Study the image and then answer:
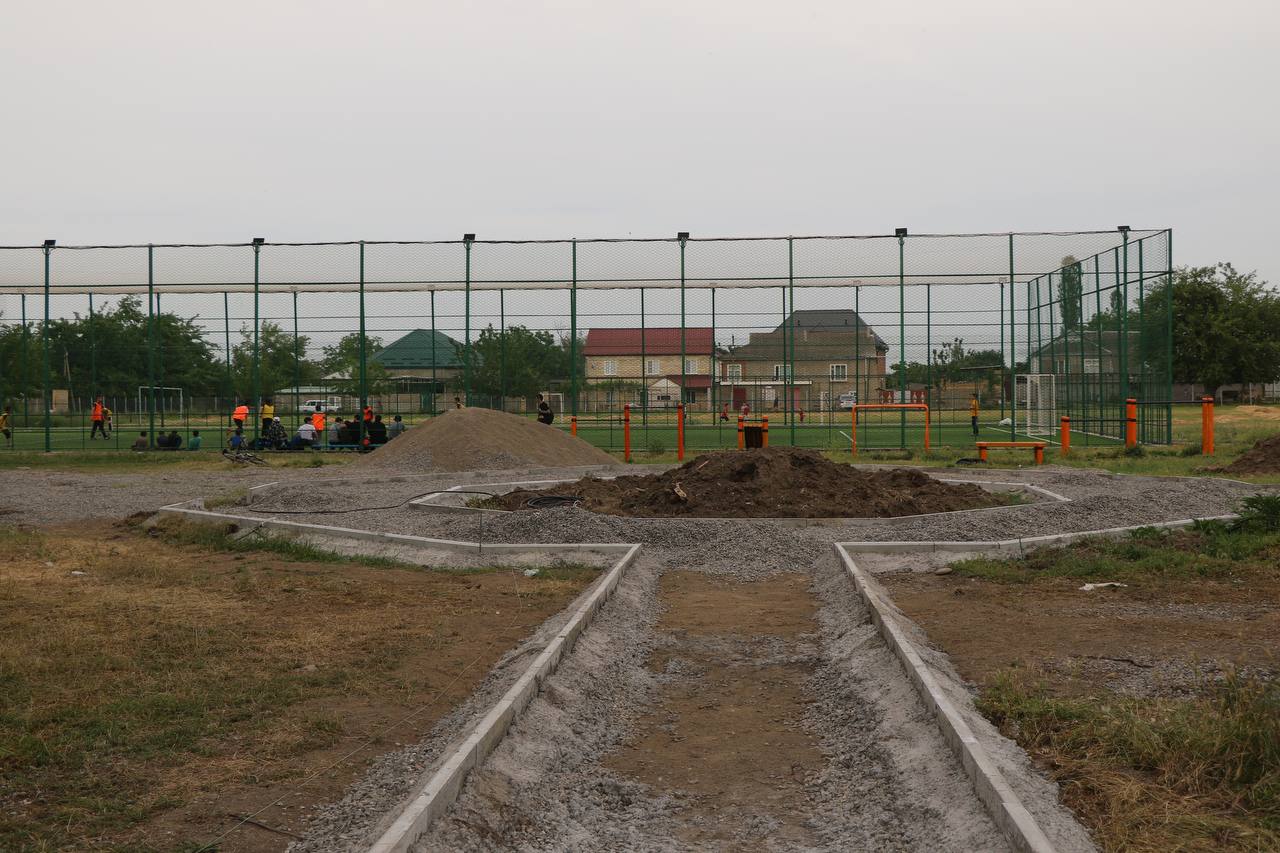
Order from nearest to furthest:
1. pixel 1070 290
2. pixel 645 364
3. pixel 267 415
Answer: pixel 1070 290
pixel 645 364
pixel 267 415

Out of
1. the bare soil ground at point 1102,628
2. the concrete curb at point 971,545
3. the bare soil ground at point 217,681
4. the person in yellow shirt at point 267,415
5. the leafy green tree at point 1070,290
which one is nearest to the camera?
the bare soil ground at point 217,681

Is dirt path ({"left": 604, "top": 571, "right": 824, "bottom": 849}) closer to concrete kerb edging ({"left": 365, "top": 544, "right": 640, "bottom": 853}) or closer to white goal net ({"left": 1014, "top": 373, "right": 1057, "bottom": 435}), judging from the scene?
concrete kerb edging ({"left": 365, "top": 544, "right": 640, "bottom": 853})

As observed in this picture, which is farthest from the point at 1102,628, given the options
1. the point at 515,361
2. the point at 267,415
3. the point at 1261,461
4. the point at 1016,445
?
the point at 267,415

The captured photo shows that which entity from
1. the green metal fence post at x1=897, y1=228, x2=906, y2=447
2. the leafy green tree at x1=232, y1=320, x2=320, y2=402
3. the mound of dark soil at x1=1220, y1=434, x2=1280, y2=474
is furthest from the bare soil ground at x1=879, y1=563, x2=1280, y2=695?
the leafy green tree at x1=232, y1=320, x2=320, y2=402

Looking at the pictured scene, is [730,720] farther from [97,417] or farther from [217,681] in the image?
[97,417]

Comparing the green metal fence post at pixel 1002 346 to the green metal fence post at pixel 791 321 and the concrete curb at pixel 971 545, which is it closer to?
the green metal fence post at pixel 791 321

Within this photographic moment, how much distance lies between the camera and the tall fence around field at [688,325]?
91.5ft

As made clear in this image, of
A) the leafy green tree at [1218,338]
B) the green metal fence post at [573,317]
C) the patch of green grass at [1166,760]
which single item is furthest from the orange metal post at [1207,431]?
the leafy green tree at [1218,338]

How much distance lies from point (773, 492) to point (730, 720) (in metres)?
8.16

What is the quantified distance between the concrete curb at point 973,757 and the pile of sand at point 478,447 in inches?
600

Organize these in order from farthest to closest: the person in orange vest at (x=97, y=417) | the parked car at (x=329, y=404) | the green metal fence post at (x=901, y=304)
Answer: the parked car at (x=329, y=404) < the person in orange vest at (x=97, y=417) < the green metal fence post at (x=901, y=304)

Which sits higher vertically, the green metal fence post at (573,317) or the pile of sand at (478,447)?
the green metal fence post at (573,317)

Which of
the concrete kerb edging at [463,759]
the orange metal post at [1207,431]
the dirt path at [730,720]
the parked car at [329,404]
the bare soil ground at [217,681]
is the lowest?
the dirt path at [730,720]

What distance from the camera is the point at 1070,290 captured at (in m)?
28.5
